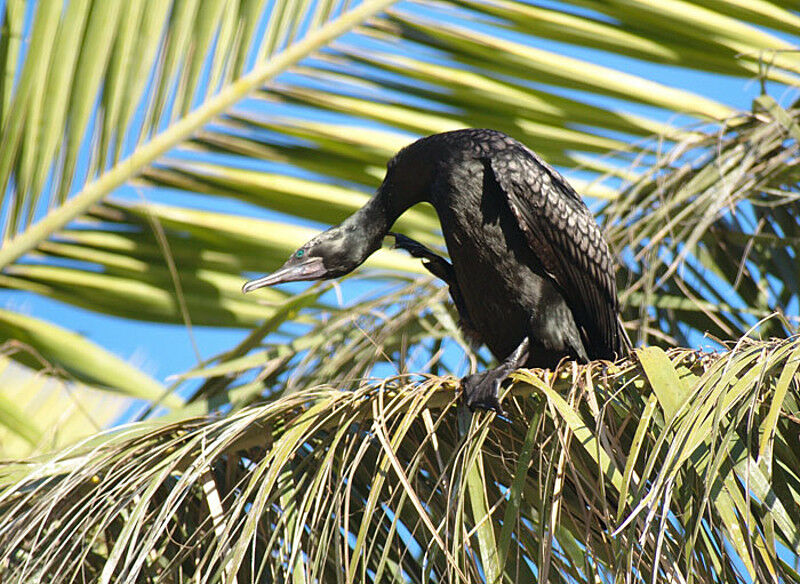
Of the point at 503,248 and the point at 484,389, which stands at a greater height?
the point at 503,248

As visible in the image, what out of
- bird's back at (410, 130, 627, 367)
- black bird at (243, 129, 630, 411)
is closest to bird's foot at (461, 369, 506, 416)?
black bird at (243, 129, 630, 411)

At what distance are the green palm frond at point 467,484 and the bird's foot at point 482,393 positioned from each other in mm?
43

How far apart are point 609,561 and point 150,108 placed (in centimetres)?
290

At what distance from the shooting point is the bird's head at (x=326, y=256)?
3.18m

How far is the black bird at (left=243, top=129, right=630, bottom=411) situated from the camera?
3.00 m

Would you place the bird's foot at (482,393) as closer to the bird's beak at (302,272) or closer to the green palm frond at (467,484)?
the green palm frond at (467,484)

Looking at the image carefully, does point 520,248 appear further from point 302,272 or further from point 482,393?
point 482,393

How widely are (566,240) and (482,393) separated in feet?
2.94

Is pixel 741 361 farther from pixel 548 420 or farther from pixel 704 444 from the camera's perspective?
pixel 548 420

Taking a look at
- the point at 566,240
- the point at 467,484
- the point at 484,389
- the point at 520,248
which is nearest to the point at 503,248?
the point at 520,248

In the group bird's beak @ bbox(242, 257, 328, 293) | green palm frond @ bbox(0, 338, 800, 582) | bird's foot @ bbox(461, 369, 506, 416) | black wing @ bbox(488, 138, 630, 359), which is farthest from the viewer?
bird's beak @ bbox(242, 257, 328, 293)

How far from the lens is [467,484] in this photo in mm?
1938

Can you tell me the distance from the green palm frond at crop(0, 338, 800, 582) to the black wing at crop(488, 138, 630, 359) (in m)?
0.72

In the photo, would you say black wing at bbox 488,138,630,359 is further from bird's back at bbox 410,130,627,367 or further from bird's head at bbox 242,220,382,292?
bird's head at bbox 242,220,382,292
